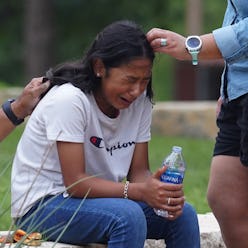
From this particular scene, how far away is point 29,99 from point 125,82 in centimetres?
49

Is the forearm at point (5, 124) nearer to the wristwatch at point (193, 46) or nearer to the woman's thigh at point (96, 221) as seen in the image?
the woman's thigh at point (96, 221)

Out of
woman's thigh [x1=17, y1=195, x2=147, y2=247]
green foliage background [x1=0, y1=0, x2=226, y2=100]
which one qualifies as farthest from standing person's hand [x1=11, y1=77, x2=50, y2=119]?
green foliage background [x1=0, y1=0, x2=226, y2=100]

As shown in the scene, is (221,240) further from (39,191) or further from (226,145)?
(39,191)

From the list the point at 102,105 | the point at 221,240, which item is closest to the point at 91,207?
the point at 102,105

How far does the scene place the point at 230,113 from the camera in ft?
14.8

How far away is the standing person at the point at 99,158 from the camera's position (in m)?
4.32

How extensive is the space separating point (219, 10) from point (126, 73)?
21.7m

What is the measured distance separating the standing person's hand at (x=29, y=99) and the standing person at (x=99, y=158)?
0.06 metres

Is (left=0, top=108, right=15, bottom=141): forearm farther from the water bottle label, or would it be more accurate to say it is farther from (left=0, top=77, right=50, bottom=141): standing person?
the water bottle label

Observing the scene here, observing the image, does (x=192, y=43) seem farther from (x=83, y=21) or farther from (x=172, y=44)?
(x=83, y=21)

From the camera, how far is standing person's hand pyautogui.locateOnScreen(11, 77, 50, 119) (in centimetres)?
466

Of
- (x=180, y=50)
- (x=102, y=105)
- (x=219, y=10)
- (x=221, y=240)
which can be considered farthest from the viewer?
(x=219, y=10)

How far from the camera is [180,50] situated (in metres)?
4.31

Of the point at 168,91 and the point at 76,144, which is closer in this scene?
the point at 76,144
